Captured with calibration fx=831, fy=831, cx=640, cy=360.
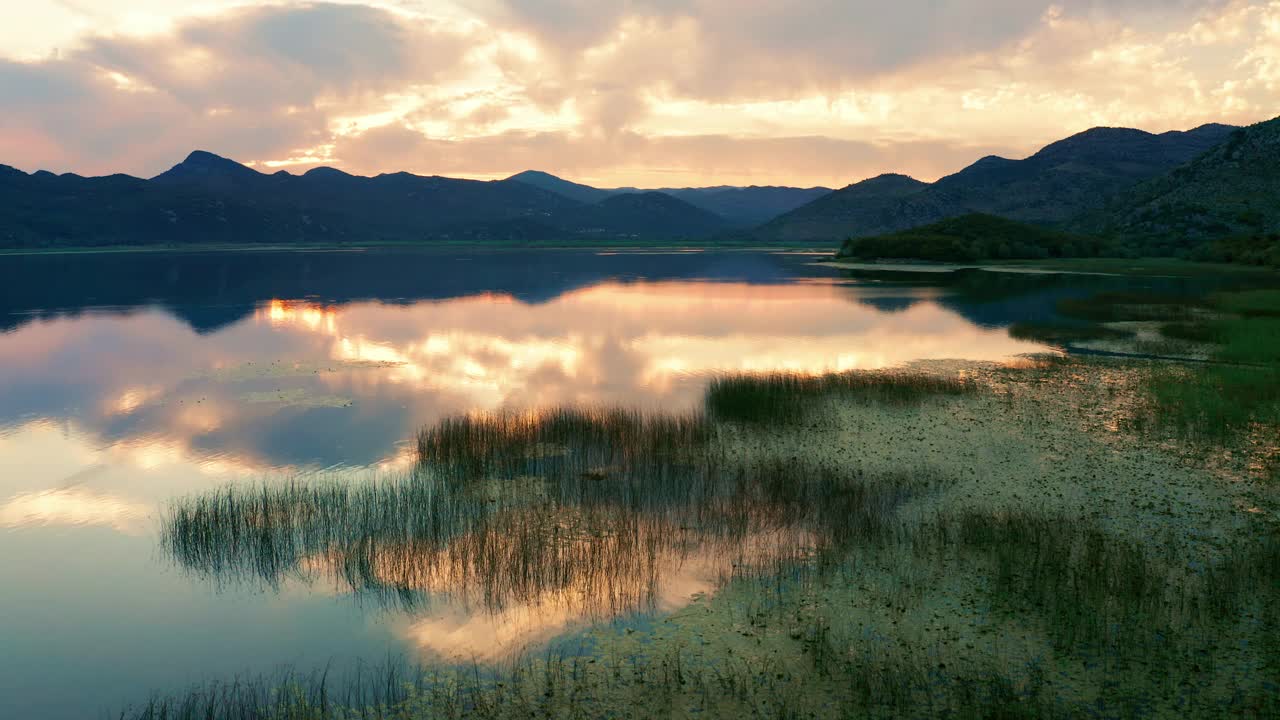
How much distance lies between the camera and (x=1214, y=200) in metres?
163

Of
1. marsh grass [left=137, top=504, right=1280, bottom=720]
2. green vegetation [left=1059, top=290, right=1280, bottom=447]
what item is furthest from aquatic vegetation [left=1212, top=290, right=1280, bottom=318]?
marsh grass [left=137, top=504, right=1280, bottom=720]

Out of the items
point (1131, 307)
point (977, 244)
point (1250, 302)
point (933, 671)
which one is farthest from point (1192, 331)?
point (977, 244)

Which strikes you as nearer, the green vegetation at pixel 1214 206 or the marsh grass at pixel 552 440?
the marsh grass at pixel 552 440

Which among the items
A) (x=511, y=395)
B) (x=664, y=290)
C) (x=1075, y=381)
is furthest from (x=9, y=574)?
(x=664, y=290)

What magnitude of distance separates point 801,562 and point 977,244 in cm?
16051

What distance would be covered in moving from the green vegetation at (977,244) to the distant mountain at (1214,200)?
41.2 ft

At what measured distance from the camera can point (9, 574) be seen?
16.9m

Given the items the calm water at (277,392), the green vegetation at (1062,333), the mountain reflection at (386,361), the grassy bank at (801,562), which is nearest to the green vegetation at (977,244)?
the calm water at (277,392)

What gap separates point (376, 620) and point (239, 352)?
136ft

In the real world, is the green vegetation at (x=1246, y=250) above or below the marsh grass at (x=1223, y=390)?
above

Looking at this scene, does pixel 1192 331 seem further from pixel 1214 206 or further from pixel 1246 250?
pixel 1214 206

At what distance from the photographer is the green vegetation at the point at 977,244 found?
159 meters

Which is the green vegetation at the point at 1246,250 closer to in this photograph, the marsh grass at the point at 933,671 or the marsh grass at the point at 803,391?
the marsh grass at the point at 803,391

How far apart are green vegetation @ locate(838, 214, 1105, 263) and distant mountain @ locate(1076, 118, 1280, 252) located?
12.6 metres
